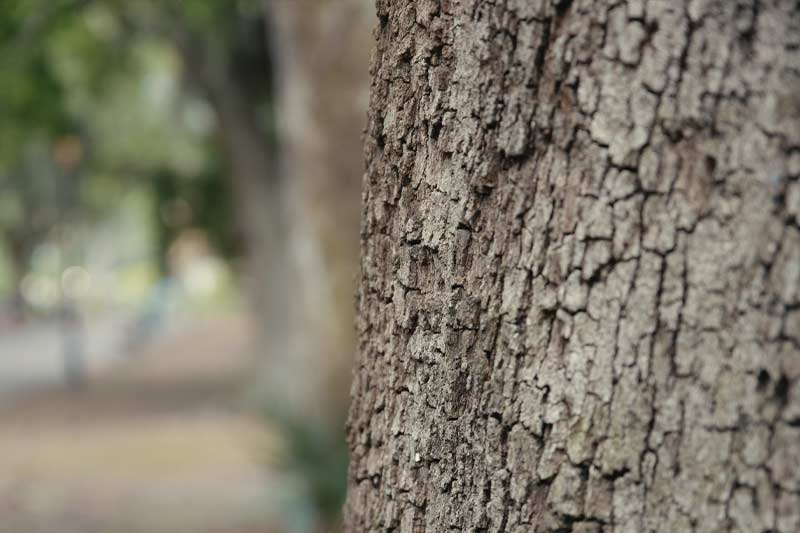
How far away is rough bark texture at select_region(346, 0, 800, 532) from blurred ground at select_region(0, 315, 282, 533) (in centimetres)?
800

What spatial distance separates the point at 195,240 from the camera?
858 inches

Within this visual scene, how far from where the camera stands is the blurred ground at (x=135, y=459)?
36.8 feet

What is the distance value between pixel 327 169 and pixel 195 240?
511 inches

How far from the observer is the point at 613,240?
1.53 meters

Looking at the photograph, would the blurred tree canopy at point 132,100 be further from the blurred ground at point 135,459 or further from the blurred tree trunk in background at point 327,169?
the blurred ground at point 135,459

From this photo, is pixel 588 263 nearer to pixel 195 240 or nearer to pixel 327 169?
pixel 327 169

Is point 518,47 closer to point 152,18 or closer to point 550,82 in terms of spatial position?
point 550,82

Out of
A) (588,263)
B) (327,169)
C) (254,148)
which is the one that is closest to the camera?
(588,263)

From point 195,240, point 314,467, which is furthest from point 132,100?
point 314,467

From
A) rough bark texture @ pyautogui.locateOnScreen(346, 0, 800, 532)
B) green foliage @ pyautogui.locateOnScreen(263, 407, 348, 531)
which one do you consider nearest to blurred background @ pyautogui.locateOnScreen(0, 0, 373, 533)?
green foliage @ pyautogui.locateOnScreen(263, 407, 348, 531)

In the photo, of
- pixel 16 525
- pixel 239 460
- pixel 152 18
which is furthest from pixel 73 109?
pixel 16 525

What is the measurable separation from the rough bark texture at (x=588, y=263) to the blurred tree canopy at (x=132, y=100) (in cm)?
448

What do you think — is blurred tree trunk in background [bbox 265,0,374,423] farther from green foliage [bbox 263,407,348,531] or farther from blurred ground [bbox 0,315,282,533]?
blurred ground [bbox 0,315,282,533]

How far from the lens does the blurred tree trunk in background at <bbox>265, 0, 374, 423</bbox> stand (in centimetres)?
891
